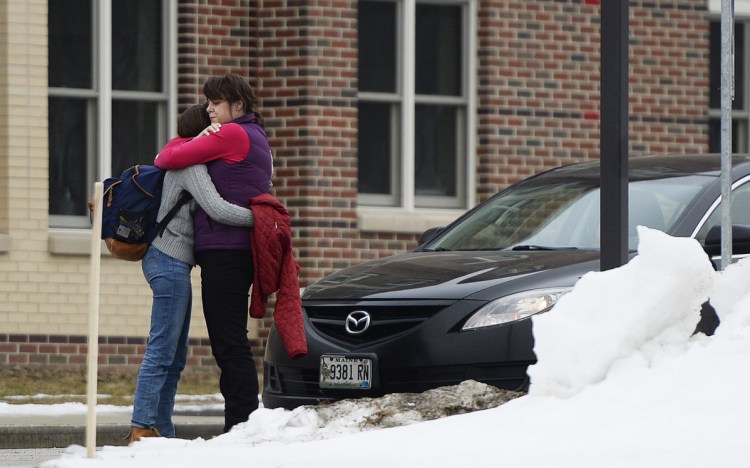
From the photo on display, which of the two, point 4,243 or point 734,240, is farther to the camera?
point 4,243

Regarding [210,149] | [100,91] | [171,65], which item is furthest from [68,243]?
[210,149]

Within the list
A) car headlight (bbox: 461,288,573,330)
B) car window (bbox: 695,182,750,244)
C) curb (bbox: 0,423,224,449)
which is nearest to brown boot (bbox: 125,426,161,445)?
car headlight (bbox: 461,288,573,330)

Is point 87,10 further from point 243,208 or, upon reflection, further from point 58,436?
point 243,208

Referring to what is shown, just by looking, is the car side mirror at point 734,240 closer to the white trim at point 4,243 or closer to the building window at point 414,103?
the building window at point 414,103

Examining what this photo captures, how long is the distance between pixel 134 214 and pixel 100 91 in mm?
5782

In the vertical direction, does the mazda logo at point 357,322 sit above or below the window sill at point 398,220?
below

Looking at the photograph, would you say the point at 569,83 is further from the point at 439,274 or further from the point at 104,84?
the point at 439,274

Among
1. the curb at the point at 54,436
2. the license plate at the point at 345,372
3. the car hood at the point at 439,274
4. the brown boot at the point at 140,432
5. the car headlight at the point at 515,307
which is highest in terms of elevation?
the car hood at the point at 439,274

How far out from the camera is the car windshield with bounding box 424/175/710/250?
8719 millimetres

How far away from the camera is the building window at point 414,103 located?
1480 centimetres

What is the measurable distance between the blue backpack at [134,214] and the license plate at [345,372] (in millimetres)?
1036

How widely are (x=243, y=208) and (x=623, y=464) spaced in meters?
3.66

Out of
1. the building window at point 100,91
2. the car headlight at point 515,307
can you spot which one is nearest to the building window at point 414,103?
the building window at point 100,91

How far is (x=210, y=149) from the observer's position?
8.30 meters
